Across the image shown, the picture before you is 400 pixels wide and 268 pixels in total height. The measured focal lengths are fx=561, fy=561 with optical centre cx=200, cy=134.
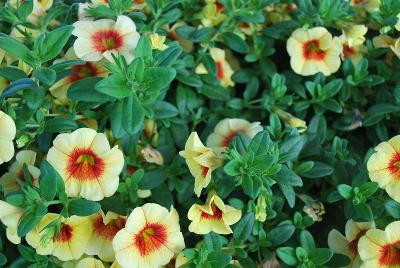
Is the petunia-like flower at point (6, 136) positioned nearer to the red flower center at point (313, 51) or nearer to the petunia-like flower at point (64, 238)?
the petunia-like flower at point (64, 238)

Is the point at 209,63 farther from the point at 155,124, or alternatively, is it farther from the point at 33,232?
the point at 33,232

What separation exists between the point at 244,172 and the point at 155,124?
0.44m

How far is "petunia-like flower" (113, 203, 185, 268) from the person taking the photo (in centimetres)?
148

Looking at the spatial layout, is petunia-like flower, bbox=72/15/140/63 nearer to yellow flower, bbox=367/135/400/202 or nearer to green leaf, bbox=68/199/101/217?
green leaf, bbox=68/199/101/217

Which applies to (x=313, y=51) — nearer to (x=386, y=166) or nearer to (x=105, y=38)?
(x=386, y=166)

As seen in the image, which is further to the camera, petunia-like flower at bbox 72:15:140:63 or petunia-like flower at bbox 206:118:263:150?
petunia-like flower at bbox 206:118:263:150

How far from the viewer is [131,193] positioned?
1.64 m

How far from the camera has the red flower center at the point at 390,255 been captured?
1.53 meters

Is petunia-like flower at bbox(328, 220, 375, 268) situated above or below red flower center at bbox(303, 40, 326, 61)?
below

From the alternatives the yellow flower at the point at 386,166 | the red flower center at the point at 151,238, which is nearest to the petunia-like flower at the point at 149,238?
the red flower center at the point at 151,238

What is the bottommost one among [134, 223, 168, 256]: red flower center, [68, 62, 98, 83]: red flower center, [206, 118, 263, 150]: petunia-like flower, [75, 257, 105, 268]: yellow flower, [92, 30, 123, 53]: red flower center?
[75, 257, 105, 268]: yellow flower

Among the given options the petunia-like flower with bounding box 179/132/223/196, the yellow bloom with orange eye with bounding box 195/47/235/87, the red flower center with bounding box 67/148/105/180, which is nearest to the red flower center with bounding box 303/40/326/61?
the yellow bloom with orange eye with bounding box 195/47/235/87

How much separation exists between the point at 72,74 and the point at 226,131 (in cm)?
51

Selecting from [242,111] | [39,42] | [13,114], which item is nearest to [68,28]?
[39,42]
